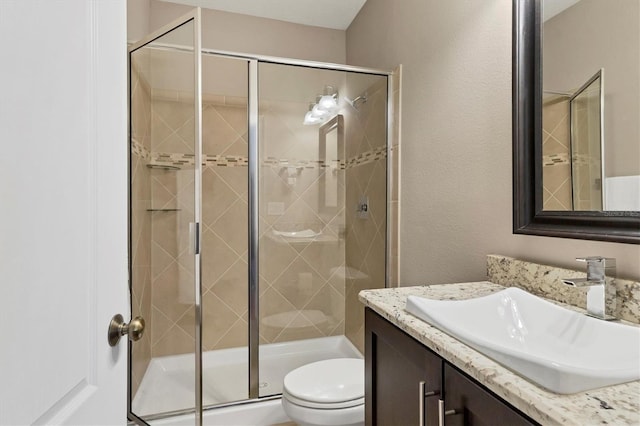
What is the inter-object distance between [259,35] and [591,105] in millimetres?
2356

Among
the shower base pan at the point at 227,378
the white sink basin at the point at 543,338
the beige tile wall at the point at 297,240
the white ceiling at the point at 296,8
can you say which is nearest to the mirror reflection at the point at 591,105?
the white sink basin at the point at 543,338

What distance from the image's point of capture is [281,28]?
105 inches

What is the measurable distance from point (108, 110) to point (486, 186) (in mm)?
1221

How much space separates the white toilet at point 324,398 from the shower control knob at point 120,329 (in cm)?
96

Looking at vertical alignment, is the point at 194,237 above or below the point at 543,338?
above

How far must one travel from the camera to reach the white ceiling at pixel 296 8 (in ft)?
7.89

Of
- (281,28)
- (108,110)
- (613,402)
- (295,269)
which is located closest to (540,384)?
(613,402)

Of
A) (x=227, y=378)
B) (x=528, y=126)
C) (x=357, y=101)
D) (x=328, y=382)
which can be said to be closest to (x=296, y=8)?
(x=357, y=101)

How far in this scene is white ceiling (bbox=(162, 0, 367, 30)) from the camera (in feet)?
7.89

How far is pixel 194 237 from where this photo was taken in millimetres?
1417

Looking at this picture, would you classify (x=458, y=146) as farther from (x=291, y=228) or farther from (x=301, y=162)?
(x=291, y=228)

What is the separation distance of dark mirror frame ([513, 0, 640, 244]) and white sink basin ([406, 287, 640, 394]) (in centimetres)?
26

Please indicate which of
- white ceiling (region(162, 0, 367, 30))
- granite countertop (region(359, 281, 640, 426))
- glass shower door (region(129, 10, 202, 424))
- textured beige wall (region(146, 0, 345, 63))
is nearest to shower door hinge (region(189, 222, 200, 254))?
glass shower door (region(129, 10, 202, 424))

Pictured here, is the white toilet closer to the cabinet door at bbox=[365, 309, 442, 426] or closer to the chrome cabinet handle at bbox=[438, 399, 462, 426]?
the cabinet door at bbox=[365, 309, 442, 426]
